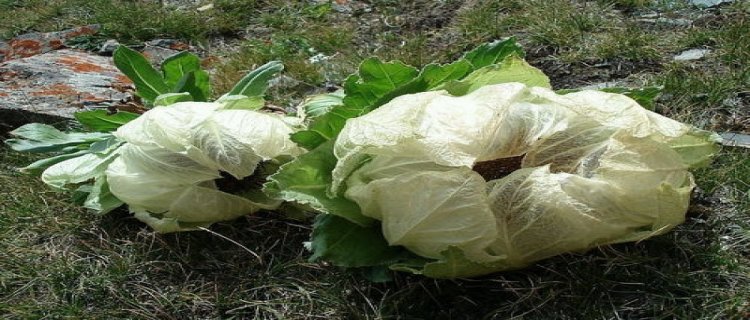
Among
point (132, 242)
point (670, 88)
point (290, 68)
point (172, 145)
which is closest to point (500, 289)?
point (172, 145)

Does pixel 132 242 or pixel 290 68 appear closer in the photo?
pixel 132 242

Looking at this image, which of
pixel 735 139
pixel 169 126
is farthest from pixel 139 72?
pixel 735 139

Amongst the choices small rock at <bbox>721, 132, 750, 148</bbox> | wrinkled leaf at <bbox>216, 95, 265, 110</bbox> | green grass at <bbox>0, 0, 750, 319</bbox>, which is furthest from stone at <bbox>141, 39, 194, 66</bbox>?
small rock at <bbox>721, 132, 750, 148</bbox>

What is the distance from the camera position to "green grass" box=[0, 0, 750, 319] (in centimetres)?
202

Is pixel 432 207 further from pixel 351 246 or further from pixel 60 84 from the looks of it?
pixel 60 84

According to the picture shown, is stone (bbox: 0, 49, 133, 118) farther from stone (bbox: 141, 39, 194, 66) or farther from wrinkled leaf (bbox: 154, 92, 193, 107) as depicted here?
wrinkled leaf (bbox: 154, 92, 193, 107)

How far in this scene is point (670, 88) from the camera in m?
3.04

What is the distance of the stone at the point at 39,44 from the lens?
475 centimetres

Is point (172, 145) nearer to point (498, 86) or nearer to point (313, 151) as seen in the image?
point (313, 151)

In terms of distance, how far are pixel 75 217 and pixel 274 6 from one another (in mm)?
2475

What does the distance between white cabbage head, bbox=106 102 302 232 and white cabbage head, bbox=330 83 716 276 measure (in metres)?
0.39

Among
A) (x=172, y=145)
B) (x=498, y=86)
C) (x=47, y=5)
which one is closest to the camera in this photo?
(x=498, y=86)

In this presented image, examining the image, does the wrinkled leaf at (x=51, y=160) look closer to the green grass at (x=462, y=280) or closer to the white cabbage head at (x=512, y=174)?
the green grass at (x=462, y=280)

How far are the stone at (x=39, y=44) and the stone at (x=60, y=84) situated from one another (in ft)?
1.41
